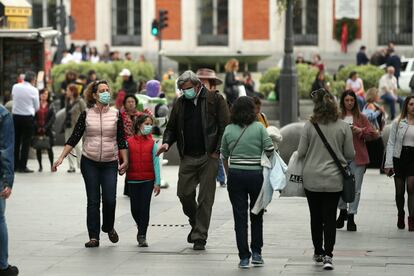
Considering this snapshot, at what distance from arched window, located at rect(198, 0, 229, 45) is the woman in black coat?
32321 millimetres

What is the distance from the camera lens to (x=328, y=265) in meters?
12.4

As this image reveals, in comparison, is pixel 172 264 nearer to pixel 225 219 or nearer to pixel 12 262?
pixel 12 262

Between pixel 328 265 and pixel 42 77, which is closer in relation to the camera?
pixel 328 265

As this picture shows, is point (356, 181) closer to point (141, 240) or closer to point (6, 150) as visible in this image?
point (141, 240)

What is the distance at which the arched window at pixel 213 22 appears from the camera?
5625cm

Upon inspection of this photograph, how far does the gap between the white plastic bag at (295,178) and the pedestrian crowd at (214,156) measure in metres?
0.08

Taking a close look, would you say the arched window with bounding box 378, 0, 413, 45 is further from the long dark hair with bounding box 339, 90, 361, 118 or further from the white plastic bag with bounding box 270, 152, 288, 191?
the white plastic bag with bounding box 270, 152, 288, 191

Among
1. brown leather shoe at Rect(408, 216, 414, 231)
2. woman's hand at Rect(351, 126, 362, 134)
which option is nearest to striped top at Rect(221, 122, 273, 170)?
woman's hand at Rect(351, 126, 362, 134)

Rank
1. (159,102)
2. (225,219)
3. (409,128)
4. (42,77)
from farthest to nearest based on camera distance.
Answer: (42,77) → (159,102) → (225,219) → (409,128)

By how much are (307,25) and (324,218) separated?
1699 inches

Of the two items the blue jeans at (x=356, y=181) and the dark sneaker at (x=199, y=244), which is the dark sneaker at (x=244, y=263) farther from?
the blue jeans at (x=356, y=181)

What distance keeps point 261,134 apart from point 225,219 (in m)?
4.00

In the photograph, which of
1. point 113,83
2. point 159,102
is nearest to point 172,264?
point 159,102

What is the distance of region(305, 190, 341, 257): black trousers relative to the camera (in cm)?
1255
